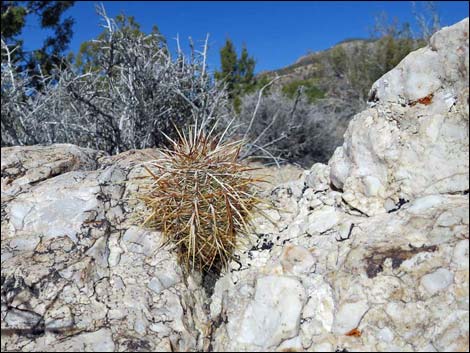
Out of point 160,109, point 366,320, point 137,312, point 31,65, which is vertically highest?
point 31,65

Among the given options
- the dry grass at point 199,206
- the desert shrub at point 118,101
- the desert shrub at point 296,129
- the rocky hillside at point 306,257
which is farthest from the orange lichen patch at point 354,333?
the desert shrub at point 296,129

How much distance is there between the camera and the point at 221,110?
191 inches

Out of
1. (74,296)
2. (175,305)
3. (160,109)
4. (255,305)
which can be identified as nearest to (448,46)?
(255,305)

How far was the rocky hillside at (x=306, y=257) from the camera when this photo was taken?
1.84m

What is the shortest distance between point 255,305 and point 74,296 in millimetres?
815

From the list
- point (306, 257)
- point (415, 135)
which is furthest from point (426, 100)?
point (306, 257)

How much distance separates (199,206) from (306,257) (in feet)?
2.01

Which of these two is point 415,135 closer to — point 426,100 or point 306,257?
point 426,100

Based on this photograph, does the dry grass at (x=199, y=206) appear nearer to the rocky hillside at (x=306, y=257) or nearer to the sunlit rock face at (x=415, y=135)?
the rocky hillside at (x=306, y=257)

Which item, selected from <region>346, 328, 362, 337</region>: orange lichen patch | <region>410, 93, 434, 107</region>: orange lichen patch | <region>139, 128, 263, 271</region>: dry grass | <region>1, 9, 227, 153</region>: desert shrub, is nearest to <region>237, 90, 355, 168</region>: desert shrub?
<region>1, 9, 227, 153</region>: desert shrub

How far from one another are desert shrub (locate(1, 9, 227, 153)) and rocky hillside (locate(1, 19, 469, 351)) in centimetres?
155

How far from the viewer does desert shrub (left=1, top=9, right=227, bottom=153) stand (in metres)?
4.10

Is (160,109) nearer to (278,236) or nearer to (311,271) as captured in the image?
(278,236)

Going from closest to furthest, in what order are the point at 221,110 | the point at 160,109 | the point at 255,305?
the point at 255,305 < the point at 160,109 < the point at 221,110
